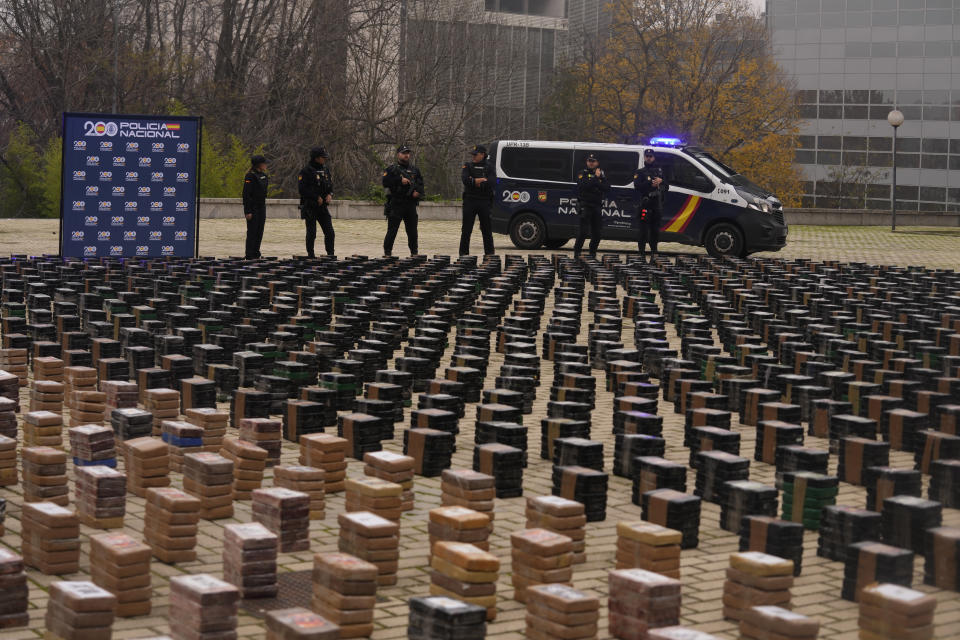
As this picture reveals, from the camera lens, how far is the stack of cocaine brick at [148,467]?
747 centimetres

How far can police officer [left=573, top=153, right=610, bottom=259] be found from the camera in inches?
909

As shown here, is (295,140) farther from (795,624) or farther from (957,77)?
(957,77)

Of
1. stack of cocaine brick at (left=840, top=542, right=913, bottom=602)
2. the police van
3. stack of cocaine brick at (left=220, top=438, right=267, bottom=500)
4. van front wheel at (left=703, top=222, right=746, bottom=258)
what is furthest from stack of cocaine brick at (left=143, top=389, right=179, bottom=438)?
van front wheel at (left=703, top=222, right=746, bottom=258)

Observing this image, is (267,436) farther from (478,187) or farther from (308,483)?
(478,187)

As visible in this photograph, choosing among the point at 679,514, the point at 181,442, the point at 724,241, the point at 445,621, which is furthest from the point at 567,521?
the point at 724,241

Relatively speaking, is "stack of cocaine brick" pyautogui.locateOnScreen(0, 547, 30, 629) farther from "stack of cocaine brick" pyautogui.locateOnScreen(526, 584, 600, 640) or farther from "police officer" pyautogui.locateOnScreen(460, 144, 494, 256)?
"police officer" pyautogui.locateOnScreen(460, 144, 494, 256)

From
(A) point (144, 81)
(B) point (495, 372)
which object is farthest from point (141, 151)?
(A) point (144, 81)

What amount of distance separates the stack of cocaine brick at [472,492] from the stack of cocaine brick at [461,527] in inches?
17.2

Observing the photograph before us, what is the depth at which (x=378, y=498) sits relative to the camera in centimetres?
676

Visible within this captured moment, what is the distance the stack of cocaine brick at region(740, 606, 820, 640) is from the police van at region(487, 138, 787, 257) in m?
22.1

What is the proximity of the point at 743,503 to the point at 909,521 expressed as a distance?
0.80m

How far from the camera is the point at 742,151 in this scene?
66.2 meters

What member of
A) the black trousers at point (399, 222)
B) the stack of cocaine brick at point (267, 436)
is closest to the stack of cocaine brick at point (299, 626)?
the stack of cocaine brick at point (267, 436)

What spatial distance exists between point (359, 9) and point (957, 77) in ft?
172
